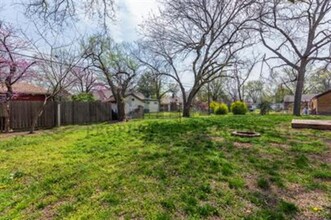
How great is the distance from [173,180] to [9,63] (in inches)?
409

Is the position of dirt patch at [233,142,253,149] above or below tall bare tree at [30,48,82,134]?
below

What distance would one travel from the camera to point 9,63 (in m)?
11.3

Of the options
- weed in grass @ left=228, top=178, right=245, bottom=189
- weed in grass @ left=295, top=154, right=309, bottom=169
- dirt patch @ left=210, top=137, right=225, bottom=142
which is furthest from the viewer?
dirt patch @ left=210, top=137, right=225, bottom=142

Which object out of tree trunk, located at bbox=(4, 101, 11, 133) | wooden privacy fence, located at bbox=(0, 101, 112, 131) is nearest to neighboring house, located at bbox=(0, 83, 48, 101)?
wooden privacy fence, located at bbox=(0, 101, 112, 131)

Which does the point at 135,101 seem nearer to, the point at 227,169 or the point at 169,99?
the point at 169,99

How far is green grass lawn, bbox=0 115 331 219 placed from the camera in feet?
10.3

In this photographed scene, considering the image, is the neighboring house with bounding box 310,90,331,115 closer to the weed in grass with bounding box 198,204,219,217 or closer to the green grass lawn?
the green grass lawn

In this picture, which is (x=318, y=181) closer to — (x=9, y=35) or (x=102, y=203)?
(x=102, y=203)

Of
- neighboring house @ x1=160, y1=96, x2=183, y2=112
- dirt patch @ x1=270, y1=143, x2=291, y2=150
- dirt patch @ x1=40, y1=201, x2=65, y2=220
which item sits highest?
neighboring house @ x1=160, y1=96, x2=183, y2=112

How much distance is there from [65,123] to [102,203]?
12585mm

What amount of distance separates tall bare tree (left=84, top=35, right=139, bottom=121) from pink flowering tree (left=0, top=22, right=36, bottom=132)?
4165 millimetres

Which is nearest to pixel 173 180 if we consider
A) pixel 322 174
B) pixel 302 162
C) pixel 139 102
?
pixel 322 174

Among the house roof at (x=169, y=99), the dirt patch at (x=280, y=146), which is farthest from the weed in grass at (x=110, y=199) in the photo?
the house roof at (x=169, y=99)

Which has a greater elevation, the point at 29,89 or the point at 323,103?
the point at 29,89
